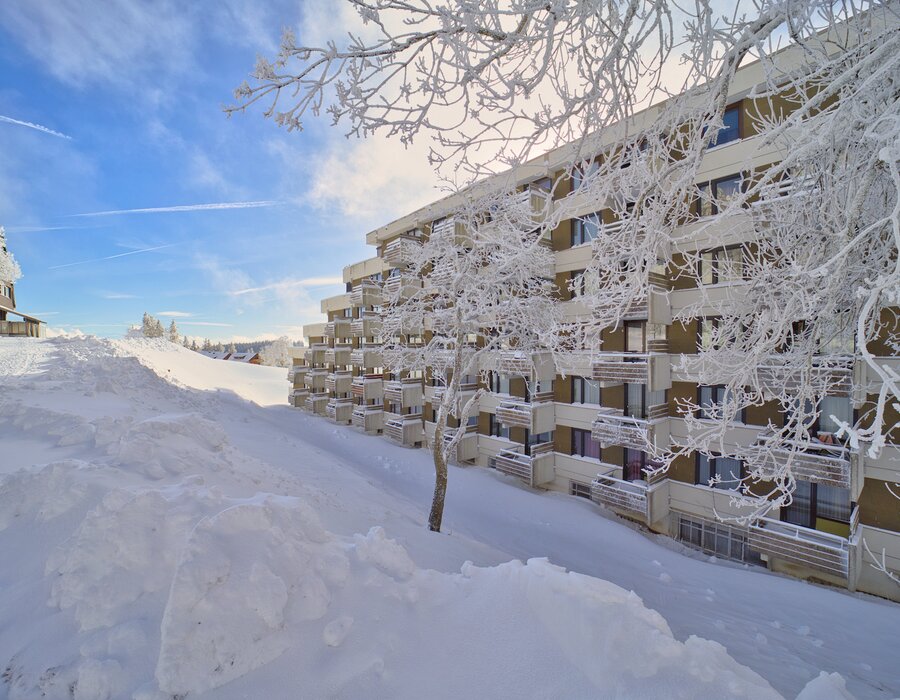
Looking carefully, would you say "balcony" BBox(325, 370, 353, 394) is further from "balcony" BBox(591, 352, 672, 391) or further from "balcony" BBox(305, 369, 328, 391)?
"balcony" BBox(591, 352, 672, 391)

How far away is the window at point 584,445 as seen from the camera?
14.4 m

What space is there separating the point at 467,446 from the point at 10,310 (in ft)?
150

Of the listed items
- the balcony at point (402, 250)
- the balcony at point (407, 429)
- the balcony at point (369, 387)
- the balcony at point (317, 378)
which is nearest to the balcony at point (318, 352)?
the balcony at point (317, 378)

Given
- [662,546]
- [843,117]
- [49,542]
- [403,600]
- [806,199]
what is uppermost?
[843,117]

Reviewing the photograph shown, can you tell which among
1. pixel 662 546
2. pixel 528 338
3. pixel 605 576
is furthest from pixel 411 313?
pixel 662 546

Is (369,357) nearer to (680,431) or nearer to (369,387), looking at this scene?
(369,387)

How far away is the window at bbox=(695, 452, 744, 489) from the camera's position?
1123cm

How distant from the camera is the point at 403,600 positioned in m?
3.17

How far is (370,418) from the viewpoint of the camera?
23.9 metres

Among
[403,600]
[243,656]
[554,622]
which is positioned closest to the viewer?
[243,656]

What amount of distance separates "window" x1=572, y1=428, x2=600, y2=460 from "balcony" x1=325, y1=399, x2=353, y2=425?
16692 millimetres

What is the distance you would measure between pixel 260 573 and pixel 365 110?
11.9 ft

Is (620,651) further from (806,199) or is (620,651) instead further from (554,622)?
(806,199)

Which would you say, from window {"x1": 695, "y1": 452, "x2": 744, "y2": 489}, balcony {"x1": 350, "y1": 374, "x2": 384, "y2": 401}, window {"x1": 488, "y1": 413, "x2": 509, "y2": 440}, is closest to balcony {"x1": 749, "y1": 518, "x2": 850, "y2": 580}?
window {"x1": 695, "y1": 452, "x2": 744, "y2": 489}
